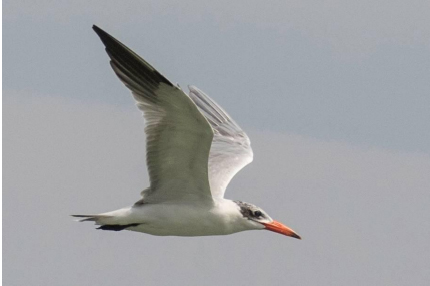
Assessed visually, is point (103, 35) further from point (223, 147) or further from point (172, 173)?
point (223, 147)

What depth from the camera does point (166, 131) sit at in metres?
19.4

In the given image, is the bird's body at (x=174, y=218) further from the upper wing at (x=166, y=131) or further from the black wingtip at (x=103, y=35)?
the black wingtip at (x=103, y=35)

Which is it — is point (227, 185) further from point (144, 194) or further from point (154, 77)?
point (154, 77)

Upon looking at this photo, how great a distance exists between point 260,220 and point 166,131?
2613 mm

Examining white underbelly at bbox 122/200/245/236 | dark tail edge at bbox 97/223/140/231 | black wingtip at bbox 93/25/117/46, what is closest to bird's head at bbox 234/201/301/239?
white underbelly at bbox 122/200/245/236

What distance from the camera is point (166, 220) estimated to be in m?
20.1

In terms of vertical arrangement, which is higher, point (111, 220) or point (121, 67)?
point (121, 67)

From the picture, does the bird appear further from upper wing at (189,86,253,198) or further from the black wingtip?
upper wing at (189,86,253,198)

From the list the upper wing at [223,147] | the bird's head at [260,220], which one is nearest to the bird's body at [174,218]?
the bird's head at [260,220]

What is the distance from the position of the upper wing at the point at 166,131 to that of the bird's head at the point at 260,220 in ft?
2.49

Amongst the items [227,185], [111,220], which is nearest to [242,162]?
[227,185]

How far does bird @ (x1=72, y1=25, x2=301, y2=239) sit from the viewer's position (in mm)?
19016

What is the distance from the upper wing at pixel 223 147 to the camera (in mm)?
22469

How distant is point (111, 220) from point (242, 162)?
13.1 ft
